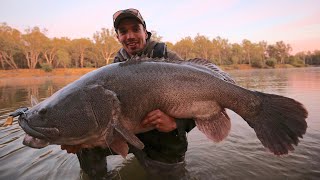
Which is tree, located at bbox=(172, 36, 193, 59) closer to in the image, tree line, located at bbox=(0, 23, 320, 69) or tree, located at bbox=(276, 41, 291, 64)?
tree line, located at bbox=(0, 23, 320, 69)

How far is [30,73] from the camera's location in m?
50.2

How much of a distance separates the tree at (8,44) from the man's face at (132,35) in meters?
56.5

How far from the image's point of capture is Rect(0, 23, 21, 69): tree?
5275cm

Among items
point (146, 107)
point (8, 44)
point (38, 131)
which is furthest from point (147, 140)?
point (8, 44)

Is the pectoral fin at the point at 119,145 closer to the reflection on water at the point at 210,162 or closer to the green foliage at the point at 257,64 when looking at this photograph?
the reflection on water at the point at 210,162

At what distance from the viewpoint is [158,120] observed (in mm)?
2988

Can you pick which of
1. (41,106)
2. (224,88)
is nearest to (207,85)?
(224,88)

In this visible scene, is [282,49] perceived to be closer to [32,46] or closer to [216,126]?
[32,46]

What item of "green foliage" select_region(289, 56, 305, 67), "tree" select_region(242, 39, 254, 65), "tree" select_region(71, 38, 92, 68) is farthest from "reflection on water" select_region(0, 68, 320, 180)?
"tree" select_region(242, 39, 254, 65)

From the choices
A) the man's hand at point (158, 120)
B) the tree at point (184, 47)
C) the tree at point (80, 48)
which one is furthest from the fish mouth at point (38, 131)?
the tree at point (184, 47)

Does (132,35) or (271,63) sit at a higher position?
(132,35)

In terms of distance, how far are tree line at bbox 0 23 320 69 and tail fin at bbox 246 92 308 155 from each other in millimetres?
35393

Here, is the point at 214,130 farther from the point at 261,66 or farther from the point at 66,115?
the point at 261,66

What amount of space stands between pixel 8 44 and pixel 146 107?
2309 inches
